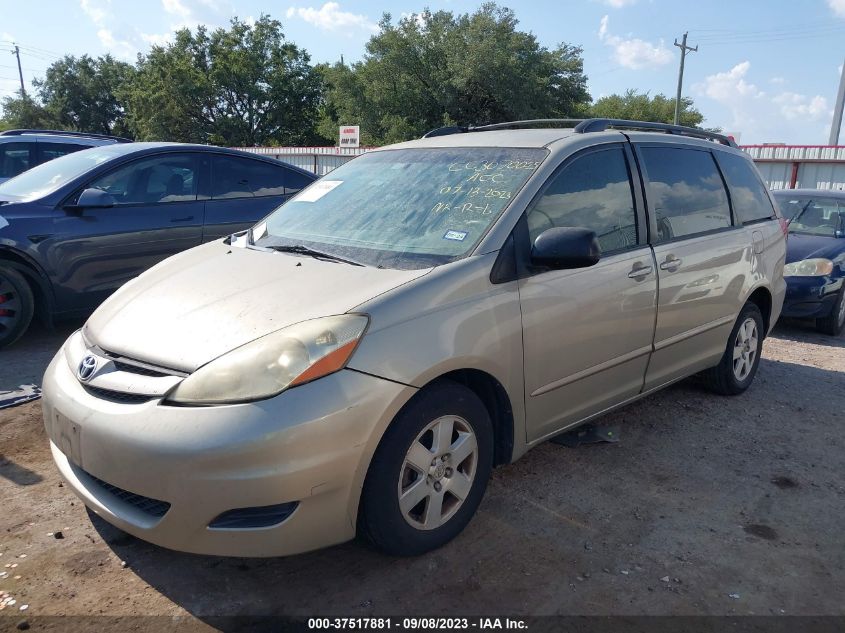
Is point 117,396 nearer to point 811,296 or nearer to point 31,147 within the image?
point 811,296

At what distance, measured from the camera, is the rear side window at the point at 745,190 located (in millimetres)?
4711

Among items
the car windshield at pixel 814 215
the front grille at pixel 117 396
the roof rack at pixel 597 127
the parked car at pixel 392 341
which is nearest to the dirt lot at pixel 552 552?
the parked car at pixel 392 341

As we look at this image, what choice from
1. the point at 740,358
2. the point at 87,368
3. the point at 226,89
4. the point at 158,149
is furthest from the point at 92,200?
the point at 226,89

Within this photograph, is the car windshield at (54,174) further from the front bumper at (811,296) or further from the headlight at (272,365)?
the front bumper at (811,296)

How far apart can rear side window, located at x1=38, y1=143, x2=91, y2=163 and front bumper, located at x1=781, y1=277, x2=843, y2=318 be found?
8.21m

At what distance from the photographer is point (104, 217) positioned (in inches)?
218

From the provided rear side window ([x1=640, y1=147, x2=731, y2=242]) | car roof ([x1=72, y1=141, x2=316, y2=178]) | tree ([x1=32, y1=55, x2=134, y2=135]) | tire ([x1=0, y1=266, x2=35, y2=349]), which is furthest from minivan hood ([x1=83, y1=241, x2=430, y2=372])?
tree ([x1=32, y1=55, x2=134, y2=135])

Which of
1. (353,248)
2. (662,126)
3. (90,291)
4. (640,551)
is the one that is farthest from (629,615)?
(90,291)

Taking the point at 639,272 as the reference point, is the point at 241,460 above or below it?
below

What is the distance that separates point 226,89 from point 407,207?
1892 inches

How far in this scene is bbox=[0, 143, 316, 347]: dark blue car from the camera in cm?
525

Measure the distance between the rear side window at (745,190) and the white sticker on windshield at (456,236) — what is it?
8.51 ft

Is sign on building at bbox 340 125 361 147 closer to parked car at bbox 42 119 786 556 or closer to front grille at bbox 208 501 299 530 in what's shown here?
parked car at bbox 42 119 786 556

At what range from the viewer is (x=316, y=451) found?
2262mm
